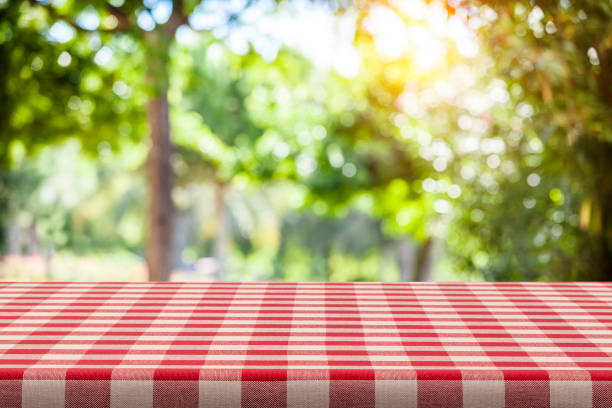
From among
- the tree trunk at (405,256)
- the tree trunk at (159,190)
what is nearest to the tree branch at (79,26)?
the tree trunk at (159,190)

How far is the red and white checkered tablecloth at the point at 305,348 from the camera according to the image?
99 centimetres

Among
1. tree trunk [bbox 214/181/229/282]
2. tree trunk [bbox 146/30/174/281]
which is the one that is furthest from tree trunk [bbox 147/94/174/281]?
tree trunk [bbox 214/181/229/282]

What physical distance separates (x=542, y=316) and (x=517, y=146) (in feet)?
16.1

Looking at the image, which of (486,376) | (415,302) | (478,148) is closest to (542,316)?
(415,302)

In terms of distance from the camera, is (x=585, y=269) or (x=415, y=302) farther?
(x=585, y=269)

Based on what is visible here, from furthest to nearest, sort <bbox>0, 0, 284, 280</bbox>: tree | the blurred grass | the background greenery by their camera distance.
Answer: the blurred grass, <bbox>0, 0, 284, 280</bbox>: tree, the background greenery

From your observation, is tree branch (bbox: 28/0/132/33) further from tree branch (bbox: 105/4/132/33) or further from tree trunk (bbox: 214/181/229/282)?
tree trunk (bbox: 214/181/229/282)

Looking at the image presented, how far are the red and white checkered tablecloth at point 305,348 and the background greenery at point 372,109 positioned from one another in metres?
1.46

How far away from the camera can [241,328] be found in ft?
4.14

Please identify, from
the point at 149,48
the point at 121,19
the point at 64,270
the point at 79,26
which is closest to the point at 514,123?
the point at 149,48

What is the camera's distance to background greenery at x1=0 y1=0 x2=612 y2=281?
3.27m

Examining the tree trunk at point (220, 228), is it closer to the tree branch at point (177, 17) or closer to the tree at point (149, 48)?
the tree at point (149, 48)

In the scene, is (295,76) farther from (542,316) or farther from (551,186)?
(542,316)

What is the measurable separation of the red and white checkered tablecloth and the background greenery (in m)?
1.46
